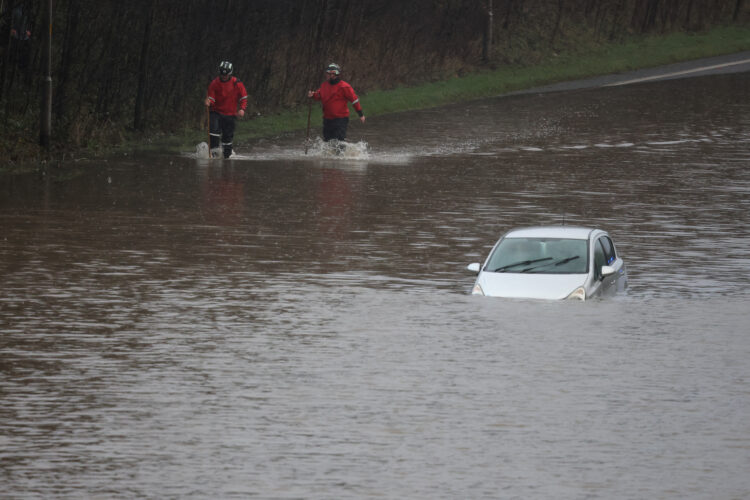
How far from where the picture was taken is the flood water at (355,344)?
9570mm

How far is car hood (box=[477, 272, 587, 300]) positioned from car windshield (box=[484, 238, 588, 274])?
20 centimetres

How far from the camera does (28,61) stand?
3597 centimetres

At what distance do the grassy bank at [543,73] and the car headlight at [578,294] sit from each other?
864 inches

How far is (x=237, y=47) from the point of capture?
4262 centimetres

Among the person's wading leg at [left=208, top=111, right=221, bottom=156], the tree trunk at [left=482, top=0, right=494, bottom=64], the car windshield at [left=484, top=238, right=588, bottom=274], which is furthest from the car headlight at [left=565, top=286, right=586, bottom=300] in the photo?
the tree trunk at [left=482, top=0, right=494, bottom=64]

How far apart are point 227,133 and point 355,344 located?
65.5ft

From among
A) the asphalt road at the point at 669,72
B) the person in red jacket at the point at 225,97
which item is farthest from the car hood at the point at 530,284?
the asphalt road at the point at 669,72

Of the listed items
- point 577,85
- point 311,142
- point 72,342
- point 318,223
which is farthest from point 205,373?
point 577,85

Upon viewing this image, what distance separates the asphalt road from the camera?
166ft

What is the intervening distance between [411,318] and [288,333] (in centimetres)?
155

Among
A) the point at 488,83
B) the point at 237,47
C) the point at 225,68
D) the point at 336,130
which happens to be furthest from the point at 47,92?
the point at 488,83

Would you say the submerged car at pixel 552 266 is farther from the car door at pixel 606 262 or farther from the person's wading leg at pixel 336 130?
the person's wading leg at pixel 336 130

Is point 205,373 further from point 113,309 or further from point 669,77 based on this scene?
point 669,77

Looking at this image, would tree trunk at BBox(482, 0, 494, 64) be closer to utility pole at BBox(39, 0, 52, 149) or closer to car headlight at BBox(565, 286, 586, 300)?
utility pole at BBox(39, 0, 52, 149)
